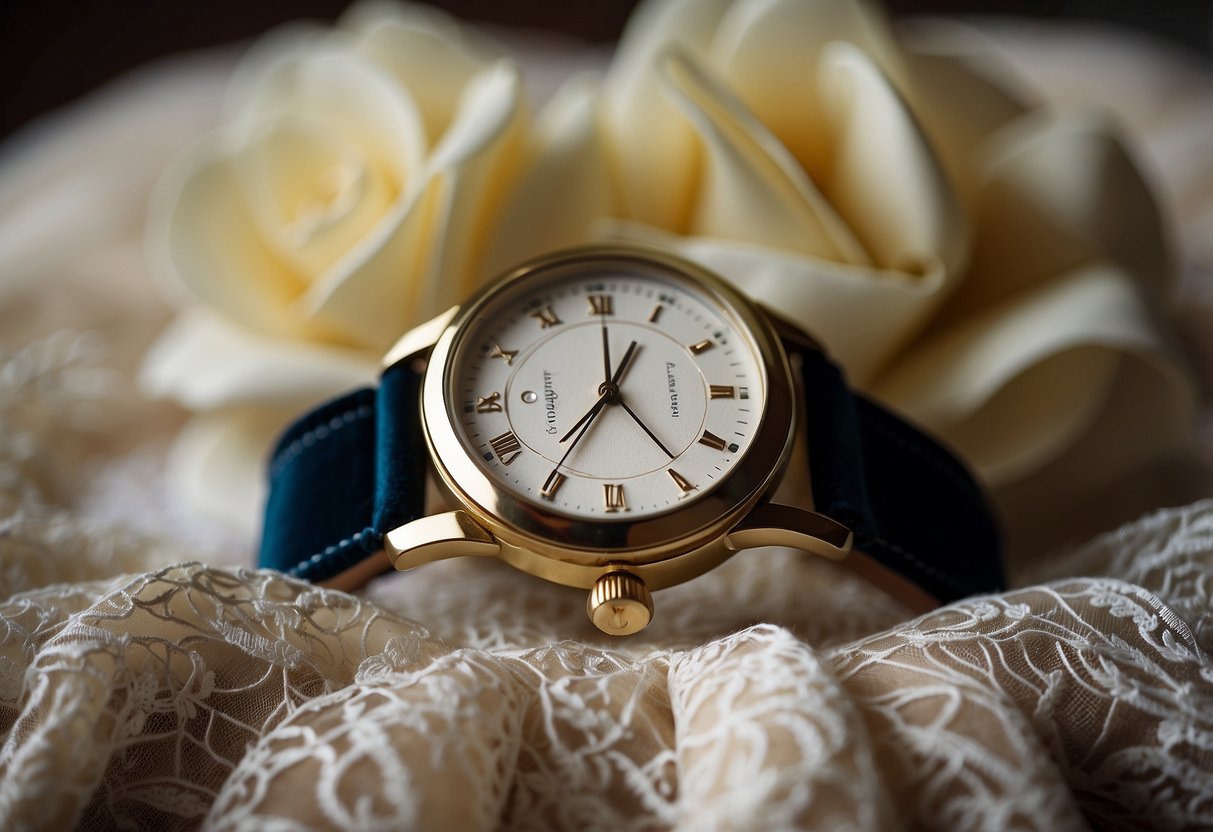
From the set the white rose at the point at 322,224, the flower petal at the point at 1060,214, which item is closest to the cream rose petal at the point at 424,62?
the white rose at the point at 322,224

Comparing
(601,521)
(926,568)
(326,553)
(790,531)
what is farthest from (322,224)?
(926,568)

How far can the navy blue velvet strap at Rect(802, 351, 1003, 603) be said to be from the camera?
0.92 m

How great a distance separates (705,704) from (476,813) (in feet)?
0.55

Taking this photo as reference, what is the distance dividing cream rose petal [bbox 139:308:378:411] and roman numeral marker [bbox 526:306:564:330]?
204mm

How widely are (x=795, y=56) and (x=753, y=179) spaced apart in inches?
7.7

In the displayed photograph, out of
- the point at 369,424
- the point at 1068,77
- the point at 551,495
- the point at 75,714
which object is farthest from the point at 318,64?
the point at 1068,77

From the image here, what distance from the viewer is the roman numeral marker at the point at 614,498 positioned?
0.84 m

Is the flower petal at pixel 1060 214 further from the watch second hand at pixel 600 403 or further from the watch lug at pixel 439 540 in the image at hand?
the watch lug at pixel 439 540

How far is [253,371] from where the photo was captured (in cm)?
105

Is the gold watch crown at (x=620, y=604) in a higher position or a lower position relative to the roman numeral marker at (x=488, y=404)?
lower

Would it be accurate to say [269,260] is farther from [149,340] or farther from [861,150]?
[861,150]

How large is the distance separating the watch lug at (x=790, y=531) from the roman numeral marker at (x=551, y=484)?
15cm

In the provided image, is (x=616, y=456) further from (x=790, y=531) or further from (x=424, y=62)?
(x=424, y=62)

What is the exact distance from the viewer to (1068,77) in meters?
1.67
